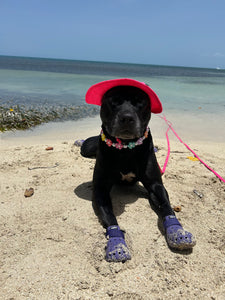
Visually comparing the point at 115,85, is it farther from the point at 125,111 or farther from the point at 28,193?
the point at 28,193

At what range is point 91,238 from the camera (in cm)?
176

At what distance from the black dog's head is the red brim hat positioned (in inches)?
1.3

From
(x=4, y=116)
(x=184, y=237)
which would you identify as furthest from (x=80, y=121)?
(x=184, y=237)

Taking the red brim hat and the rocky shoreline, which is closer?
the red brim hat

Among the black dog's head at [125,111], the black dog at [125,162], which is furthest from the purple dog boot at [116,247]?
the black dog's head at [125,111]

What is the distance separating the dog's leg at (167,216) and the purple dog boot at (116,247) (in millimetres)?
327

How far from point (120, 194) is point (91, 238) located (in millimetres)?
671

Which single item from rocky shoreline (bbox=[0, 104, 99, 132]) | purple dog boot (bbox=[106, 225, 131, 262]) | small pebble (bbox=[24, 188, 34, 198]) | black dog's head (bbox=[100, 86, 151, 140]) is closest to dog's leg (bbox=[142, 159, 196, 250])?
purple dog boot (bbox=[106, 225, 131, 262])

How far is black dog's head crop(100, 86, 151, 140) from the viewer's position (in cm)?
170

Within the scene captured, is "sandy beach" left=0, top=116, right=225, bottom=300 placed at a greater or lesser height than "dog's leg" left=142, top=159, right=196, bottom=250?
lesser

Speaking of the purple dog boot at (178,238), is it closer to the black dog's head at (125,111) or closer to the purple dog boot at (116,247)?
the purple dog boot at (116,247)

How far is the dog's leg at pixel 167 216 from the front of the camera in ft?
5.38

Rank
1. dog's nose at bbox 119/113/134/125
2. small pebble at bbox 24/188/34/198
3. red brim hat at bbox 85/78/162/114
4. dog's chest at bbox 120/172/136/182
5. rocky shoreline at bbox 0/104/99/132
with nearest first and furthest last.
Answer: dog's nose at bbox 119/113/134/125 < red brim hat at bbox 85/78/162/114 < dog's chest at bbox 120/172/136/182 < small pebble at bbox 24/188/34/198 < rocky shoreline at bbox 0/104/99/132

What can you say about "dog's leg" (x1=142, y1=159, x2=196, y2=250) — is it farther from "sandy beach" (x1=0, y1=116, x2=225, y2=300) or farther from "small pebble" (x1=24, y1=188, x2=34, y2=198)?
"small pebble" (x1=24, y1=188, x2=34, y2=198)
